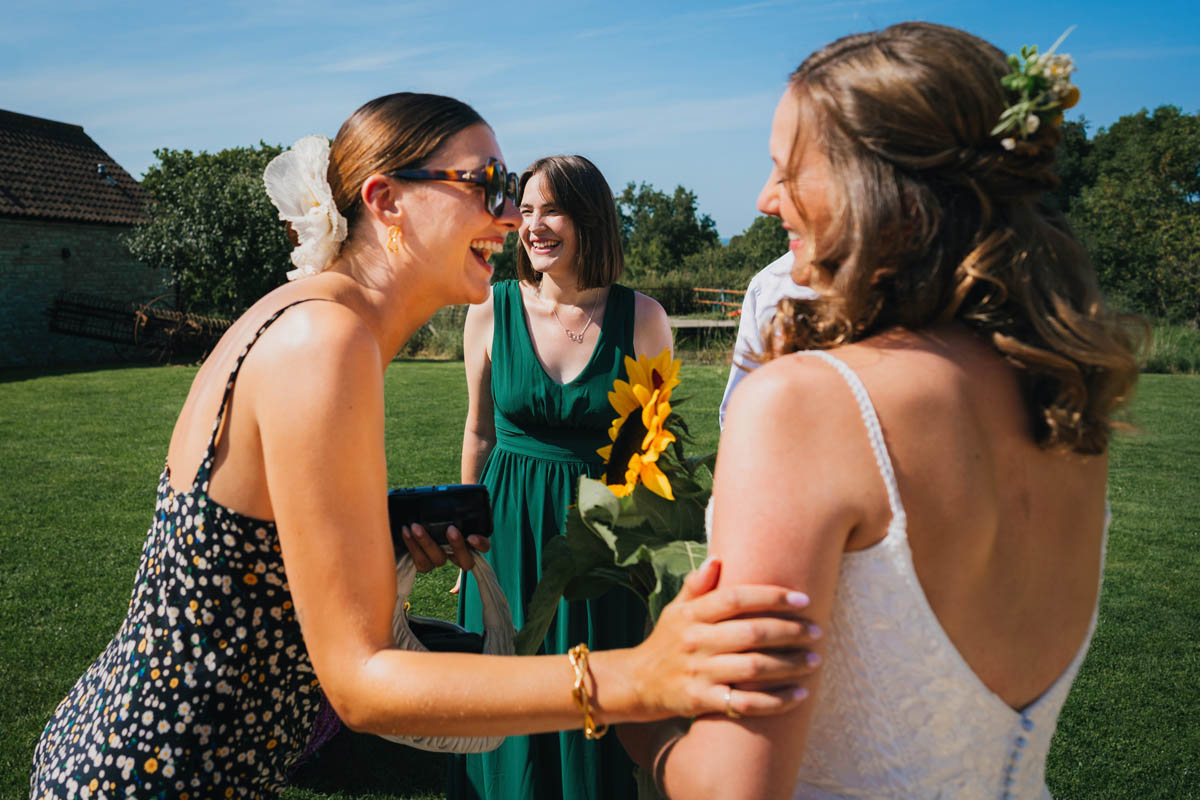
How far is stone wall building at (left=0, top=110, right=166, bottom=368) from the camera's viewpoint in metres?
25.3

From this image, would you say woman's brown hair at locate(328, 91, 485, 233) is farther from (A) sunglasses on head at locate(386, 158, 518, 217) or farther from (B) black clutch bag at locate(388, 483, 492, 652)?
Result: (B) black clutch bag at locate(388, 483, 492, 652)

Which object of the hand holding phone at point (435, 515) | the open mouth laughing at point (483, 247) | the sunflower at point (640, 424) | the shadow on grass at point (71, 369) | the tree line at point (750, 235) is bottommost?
the shadow on grass at point (71, 369)

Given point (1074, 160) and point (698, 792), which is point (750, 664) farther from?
point (1074, 160)

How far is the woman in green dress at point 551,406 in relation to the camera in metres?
3.33

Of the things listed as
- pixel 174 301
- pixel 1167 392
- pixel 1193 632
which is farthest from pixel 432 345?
pixel 1193 632

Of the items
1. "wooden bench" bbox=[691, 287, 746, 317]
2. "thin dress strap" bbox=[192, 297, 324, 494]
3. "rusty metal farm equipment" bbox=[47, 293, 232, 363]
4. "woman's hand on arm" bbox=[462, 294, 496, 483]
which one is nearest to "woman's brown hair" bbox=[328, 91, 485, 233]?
"thin dress strap" bbox=[192, 297, 324, 494]

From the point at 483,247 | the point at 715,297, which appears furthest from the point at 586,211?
the point at 715,297

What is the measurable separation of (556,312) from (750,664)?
9.86 ft

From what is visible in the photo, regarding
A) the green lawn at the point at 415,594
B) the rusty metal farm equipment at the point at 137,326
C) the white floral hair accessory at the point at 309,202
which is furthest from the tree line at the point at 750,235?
the white floral hair accessory at the point at 309,202

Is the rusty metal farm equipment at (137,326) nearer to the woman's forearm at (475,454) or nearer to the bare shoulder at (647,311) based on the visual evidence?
the woman's forearm at (475,454)

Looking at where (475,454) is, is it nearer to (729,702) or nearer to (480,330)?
(480,330)

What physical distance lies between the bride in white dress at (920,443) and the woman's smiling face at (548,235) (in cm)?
268

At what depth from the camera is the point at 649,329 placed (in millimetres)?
4066

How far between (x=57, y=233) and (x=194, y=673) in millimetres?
30245
